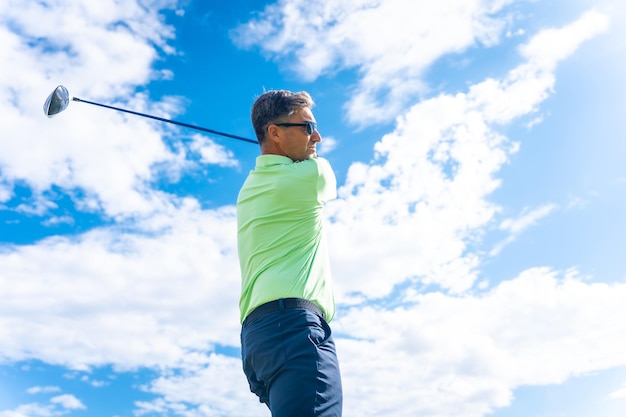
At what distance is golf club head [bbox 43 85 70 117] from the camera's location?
9.73 metres

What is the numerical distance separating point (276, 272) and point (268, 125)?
1.39 meters

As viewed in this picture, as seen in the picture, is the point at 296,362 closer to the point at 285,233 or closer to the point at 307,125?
the point at 285,233

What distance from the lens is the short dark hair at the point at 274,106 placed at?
535cm

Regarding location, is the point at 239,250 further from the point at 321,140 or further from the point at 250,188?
the point at 321,140

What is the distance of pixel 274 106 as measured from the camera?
5367 millimetres

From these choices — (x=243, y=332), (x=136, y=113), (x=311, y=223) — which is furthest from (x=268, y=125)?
(x=136, y=113)

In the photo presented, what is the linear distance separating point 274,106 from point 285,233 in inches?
45.4

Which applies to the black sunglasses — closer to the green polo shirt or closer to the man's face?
the man's face

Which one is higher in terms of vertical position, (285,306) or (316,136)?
(316,136)

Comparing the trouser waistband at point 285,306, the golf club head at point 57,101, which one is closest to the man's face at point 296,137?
the trouser waistband at point 285,306

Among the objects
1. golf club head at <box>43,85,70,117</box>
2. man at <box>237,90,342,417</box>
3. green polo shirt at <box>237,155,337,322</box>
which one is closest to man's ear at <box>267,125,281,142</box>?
man at <box>237,90,342,417</box>

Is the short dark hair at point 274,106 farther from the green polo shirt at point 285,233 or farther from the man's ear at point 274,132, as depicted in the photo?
the green polo shirt at point 285,233

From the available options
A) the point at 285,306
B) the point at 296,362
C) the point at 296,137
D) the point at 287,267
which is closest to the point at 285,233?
the point at 287,267

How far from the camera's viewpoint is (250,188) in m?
5.25
